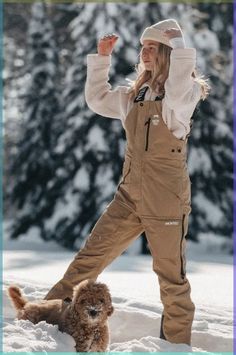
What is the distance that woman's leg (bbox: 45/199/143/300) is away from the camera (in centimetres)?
475

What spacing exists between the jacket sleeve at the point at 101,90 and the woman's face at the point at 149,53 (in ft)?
1.06

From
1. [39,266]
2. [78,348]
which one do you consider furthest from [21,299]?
[39,266]

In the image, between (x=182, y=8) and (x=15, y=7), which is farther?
(x=15, y=7)

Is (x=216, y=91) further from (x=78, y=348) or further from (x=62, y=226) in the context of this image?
(x=78, y=348)

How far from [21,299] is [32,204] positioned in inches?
582

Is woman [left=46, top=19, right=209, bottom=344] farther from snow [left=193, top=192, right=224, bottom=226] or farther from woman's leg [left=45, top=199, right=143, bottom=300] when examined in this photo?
snow [left=193, top=192, right=224, bottom=226]

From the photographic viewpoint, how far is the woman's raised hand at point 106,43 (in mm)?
4854

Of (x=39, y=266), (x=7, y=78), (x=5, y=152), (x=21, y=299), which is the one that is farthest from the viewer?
(x=5, y=152)

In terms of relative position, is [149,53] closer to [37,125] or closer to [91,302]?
[91,302]

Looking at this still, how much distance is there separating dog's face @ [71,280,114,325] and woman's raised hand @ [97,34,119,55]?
5.44 feet

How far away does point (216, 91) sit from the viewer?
17078mm

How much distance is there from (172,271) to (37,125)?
1612 centimetres

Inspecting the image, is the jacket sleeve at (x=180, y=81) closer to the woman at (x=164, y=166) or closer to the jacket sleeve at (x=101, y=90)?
the woman at (x=164, y=166)

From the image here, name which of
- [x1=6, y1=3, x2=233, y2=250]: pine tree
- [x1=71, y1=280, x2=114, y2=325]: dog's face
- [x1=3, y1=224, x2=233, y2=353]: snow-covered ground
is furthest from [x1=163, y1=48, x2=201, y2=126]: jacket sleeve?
[x1=6, y1=3, x2=233, y2=250]: pine tree
